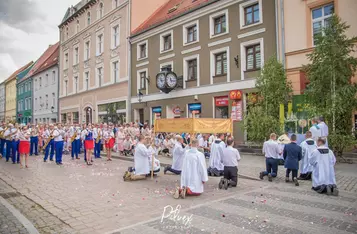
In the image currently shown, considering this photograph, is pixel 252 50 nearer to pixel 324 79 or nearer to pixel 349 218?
pixel 324 79

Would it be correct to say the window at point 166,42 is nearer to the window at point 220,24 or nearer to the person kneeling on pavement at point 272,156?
the window at point 220,24

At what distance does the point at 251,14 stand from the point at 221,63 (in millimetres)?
3854

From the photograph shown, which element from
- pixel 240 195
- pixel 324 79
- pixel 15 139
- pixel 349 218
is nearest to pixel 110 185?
pixel 240 195

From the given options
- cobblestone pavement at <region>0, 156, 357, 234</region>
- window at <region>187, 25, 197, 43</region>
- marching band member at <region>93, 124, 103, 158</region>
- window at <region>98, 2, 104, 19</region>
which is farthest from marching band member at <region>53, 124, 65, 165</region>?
window at <region>98, 2, 104, 19</region>

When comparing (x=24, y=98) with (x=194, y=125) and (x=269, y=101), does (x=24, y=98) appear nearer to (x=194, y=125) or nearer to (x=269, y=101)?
(x=269, y=101)

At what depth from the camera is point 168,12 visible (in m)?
27.1

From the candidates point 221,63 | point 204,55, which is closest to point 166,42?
point 204,55

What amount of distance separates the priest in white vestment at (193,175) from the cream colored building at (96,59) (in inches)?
851

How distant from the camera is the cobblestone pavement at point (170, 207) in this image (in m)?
5.37

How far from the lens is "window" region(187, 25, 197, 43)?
23219 millimetres

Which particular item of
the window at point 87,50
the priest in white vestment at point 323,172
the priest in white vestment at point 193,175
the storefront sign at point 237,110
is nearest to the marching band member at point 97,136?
the storefront sign at point 237,110

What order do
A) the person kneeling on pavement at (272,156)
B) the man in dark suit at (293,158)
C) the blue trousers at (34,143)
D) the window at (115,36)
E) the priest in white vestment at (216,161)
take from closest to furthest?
the man in dark suit at (293,158), the person kneeling on pavement at (272,156), the priest in white vestment at (216,161), the blue trousers at (34,143), the window at (115,36)

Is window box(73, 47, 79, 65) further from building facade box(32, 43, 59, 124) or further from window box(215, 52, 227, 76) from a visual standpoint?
window box(215, 52, 227, 76)

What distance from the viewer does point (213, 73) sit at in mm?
21625
